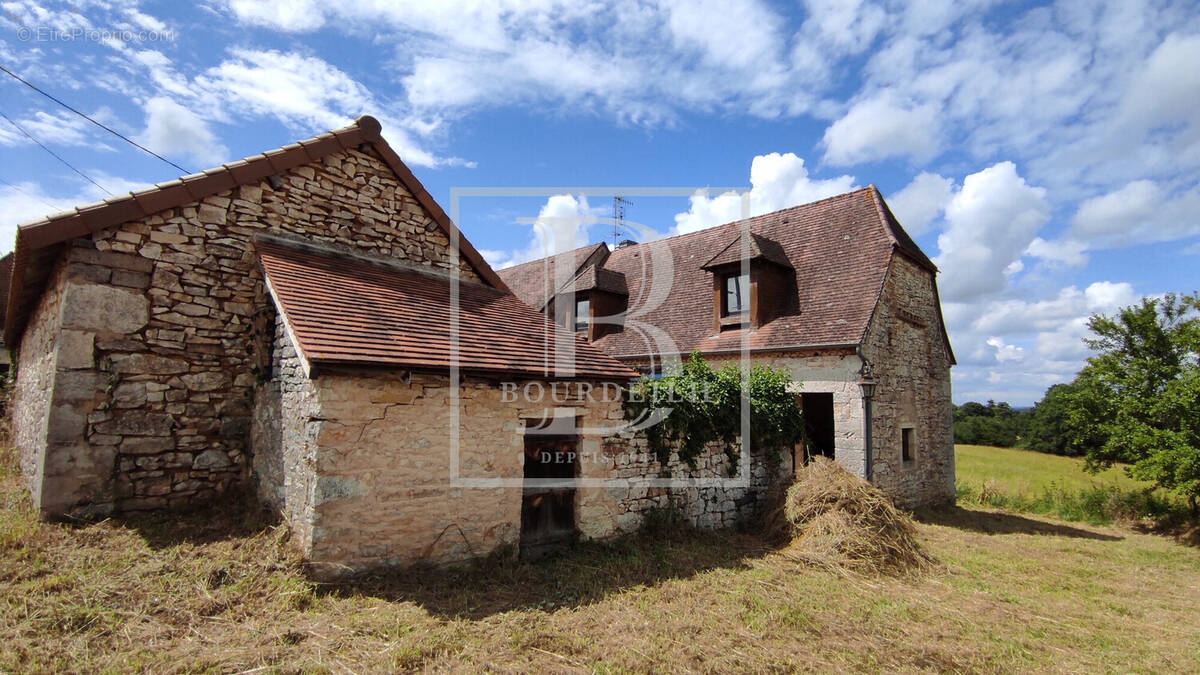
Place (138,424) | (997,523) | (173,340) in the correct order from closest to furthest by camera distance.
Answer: (138,424)
(173,340)
(997,523)

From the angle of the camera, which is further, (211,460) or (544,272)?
(544,272)

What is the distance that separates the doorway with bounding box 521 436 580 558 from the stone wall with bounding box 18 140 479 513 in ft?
12.1

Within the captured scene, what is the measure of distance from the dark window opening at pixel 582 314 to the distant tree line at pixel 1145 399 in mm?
12259

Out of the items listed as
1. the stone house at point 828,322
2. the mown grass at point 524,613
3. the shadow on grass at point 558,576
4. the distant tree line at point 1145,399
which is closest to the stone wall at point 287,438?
the mown grass at point 524,613

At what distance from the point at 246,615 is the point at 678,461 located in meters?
5.98

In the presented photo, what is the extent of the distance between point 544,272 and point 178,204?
14025 millimetres

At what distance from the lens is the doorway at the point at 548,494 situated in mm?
7230

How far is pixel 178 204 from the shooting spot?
671cm

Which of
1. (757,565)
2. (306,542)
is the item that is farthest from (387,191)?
(757,565)

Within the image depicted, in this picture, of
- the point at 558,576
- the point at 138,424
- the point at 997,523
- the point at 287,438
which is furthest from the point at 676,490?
the point at 997,523

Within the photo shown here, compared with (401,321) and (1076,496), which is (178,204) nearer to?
(401,321)

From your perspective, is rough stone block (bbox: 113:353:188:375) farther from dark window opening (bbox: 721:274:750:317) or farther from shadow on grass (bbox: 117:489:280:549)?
dark window opening (bbox: 721:274:750:317)

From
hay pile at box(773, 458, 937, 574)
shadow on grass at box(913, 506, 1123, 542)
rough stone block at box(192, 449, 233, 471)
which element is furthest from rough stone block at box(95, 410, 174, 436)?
shadow on grass at box(913, 506, 1123, 542)

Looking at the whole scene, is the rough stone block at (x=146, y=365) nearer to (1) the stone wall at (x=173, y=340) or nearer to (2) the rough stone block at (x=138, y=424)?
(1) the stone wall at (x=173, y=340)
